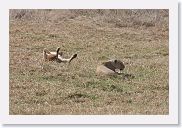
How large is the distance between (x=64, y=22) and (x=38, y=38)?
1396mm

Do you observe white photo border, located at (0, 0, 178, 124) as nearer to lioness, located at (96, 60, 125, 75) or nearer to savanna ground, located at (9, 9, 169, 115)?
savanna ground, located at (9, 9, 169, 115)

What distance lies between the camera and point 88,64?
11891 millimetres

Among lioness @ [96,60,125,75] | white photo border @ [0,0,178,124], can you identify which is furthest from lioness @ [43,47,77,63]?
white photo border @ [0,0,178,124]

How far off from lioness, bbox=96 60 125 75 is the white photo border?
1069mm

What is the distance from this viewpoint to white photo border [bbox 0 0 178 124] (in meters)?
9.09

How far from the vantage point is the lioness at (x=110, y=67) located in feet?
36.6

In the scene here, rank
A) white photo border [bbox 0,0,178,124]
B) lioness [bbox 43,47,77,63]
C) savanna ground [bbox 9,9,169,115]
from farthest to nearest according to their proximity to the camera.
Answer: lioness [bbox 43,47,77,63], savanna ground [bbox 9,9,169,115], white photo border [bbox 0,0,178,124]
